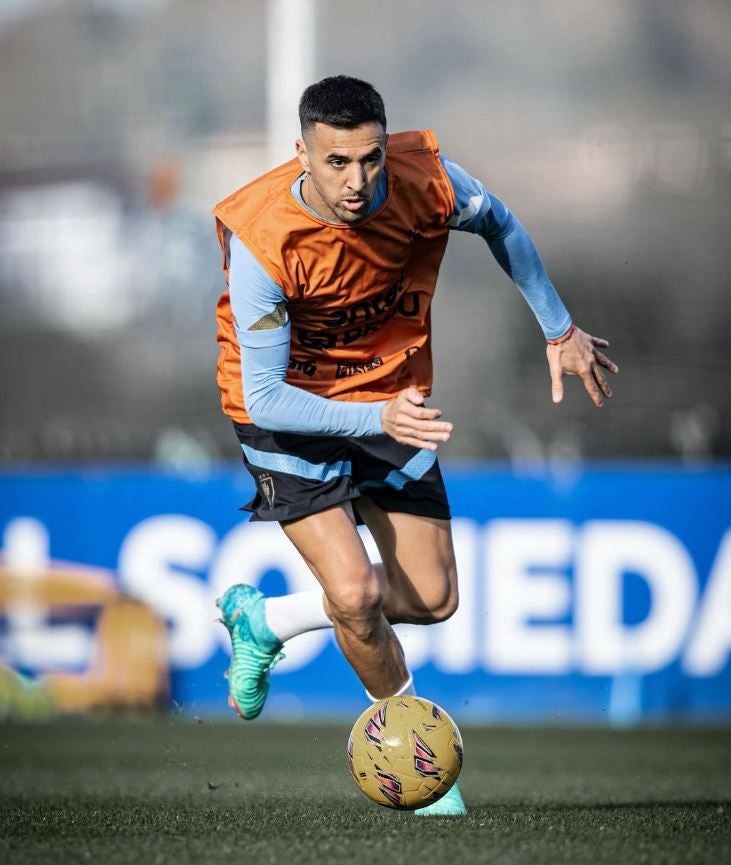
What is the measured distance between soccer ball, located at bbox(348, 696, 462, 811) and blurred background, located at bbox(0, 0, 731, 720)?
4597 millimetres

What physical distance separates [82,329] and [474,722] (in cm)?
759

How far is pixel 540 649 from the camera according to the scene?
9.20m

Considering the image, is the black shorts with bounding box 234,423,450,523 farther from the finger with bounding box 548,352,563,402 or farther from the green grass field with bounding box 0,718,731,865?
the green grass field with bounding box 0,718,731,865

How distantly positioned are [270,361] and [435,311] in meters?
10.7

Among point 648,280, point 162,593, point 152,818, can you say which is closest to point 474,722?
point 162,593

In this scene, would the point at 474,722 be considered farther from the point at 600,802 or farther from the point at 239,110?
the point at 239,110

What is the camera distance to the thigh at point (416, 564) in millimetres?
5285

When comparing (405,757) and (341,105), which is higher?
(341,105)

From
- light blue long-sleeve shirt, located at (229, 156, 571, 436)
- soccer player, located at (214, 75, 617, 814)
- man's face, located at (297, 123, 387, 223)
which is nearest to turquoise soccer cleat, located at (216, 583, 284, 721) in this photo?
soccer player, located at (214, 75, 617, 814)

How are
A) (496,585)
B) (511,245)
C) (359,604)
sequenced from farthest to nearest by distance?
1. (496,585)
2. (511,245)
3. (359,604)

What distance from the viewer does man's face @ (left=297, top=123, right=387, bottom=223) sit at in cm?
446

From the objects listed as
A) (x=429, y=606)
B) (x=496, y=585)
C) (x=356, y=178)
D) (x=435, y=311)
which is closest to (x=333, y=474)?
(x=429, y=606)

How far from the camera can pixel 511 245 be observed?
17.1 feet

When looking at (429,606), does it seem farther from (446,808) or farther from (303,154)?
(303,154)
